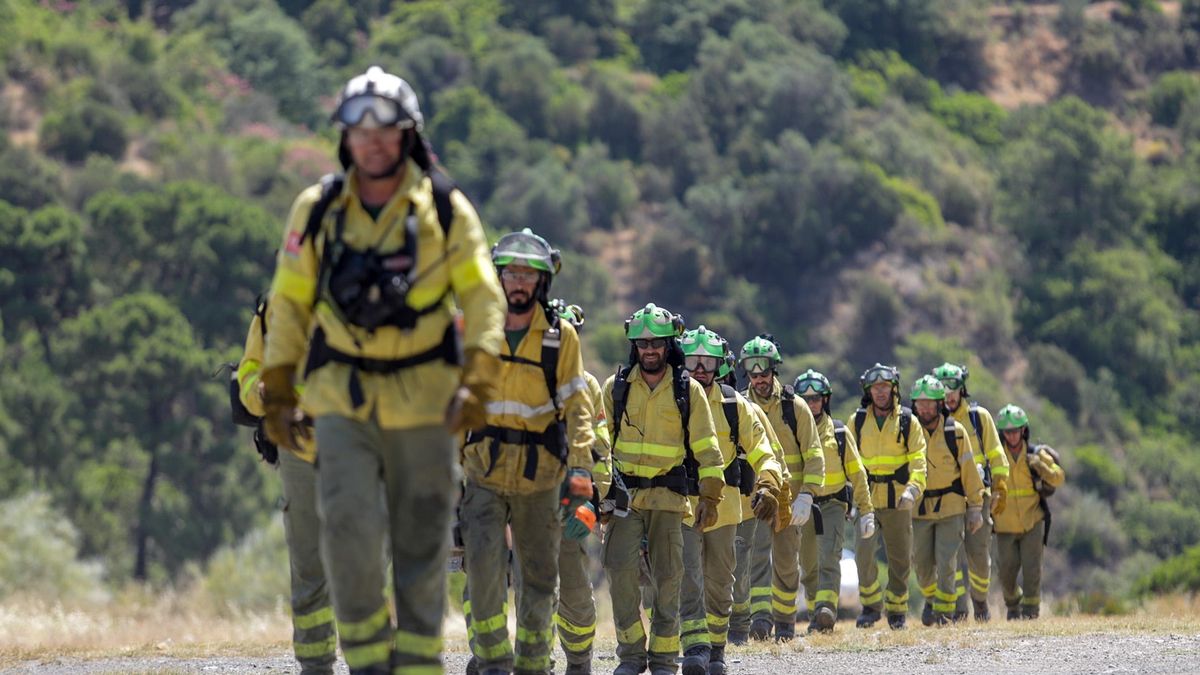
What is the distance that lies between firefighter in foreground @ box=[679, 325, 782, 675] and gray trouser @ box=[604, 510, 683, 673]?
0.26m

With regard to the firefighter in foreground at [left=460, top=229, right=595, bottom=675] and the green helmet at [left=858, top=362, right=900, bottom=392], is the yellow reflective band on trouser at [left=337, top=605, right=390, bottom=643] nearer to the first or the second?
the firefighter in foreground at [left=460, top=229, right=595, bottom=675]

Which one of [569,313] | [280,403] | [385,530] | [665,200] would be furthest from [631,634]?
[665,200]

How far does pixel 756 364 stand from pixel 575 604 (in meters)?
6.37

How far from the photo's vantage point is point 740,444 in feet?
48.3

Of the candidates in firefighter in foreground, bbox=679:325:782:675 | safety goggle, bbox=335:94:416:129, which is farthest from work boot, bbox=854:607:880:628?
safety goggle, bbox=335:94:416:129

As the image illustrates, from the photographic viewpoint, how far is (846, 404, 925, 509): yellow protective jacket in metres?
20.5

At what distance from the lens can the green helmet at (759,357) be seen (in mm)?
18156

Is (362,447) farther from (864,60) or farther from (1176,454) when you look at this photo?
(864,60)

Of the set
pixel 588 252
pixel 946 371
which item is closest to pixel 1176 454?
pixel 588 252

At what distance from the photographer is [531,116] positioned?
313 ft

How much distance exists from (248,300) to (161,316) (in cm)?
433

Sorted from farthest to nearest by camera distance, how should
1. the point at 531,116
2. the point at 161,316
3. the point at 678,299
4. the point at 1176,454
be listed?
the point at 531,116 < the point at 678,299 < the point at 1176,454 < the point at 161,316

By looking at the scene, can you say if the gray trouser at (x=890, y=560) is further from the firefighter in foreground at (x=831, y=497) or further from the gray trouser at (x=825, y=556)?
the firefighter in foreground at (x=831, y=497)

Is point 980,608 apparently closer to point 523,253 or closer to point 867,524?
point 867,524
